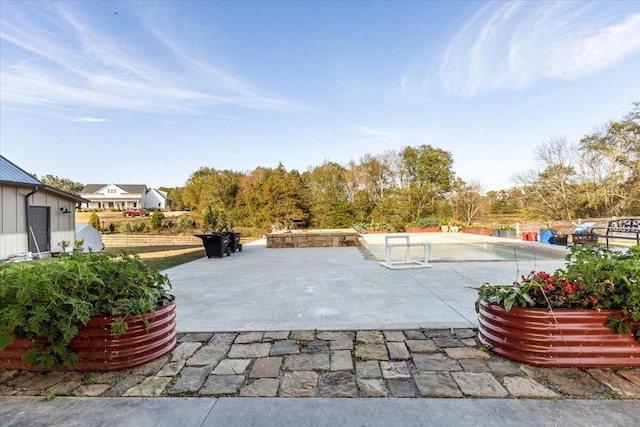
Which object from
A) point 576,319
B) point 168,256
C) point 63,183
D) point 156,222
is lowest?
point 168,256

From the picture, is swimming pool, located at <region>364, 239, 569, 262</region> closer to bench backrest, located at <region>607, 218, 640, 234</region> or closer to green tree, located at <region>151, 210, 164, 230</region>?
bench backrest, located at <region>607, 218, 640, 234</region>

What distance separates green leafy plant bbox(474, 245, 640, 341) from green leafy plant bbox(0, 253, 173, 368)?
2.50m

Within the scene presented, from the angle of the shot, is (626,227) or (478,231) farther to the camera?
(478,231)

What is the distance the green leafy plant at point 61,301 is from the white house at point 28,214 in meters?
8.32

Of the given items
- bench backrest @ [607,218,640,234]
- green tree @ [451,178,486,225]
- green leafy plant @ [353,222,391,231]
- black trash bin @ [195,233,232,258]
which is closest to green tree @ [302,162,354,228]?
green leafy plant @ [353,222,391,231]

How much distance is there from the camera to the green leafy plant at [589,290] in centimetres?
189

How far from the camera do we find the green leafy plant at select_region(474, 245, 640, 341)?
189 cm

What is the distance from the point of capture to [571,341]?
1.90 metres

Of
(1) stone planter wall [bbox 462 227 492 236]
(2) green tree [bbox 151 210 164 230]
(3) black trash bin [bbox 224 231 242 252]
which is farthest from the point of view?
(2) green tree [bbox 151 210 164 230]

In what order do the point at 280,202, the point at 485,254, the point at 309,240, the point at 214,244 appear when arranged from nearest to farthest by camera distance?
1. the point at 214,244
2. the point at 485,254
3. the point at 309,240
4. the point at 280,202

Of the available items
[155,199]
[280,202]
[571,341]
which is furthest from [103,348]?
[155,199]

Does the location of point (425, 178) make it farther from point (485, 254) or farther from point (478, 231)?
point (485, 254)

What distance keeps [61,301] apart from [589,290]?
11.0 feet

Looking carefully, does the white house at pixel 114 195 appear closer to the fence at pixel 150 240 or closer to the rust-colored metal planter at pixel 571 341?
the fence at pixel 150 240
